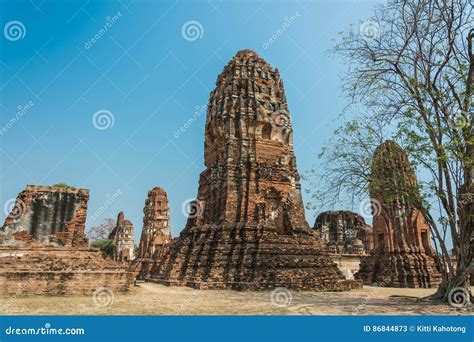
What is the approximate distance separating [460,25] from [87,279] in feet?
47.5

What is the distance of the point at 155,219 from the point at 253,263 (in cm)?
2468

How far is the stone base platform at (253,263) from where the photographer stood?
1506 centimetres

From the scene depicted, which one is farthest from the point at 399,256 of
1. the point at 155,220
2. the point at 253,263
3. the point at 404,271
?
the point at 155,220

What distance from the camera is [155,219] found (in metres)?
38.4

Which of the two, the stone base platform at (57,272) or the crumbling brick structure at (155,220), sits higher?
the crumbling brick structure at (155,220)

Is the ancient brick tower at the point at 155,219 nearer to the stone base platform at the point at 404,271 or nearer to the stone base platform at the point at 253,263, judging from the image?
the stone base platform at the point at 253,263

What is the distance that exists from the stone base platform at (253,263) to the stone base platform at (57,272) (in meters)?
4.22

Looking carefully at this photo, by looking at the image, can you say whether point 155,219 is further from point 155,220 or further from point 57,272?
point 57,272

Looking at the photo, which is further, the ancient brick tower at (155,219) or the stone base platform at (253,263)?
the ancient brick tower at (155,219)

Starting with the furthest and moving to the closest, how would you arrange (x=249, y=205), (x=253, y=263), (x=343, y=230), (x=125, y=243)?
(x=125, y=243), (x=343, y=230), (x=249, y=205), (x=253, y=263)

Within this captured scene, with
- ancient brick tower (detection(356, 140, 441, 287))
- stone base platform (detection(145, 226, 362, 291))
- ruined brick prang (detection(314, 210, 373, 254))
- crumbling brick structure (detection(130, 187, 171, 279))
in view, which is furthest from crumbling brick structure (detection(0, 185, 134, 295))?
ruined brick prang (detection(314, 210, 373, 254))

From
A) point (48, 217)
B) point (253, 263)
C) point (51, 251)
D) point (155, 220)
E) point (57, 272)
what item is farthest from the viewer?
point (155, 220)

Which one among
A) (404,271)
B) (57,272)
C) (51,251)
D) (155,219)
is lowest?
(57,272)

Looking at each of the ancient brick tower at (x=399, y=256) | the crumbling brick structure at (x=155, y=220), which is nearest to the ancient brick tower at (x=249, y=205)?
the ancient brick tower at (x=399, y=256)
